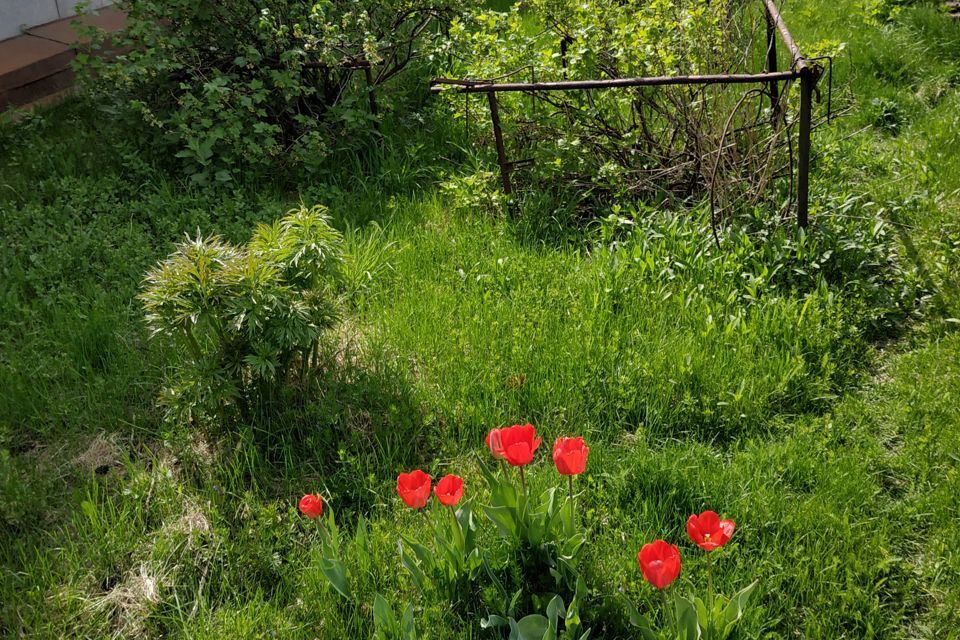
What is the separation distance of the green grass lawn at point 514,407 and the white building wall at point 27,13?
192cm

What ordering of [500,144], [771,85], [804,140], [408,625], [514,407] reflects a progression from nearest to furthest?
1. [408,625]
2. [514,407]
3. [804,140]
4. [771,85]
5. [500,144]

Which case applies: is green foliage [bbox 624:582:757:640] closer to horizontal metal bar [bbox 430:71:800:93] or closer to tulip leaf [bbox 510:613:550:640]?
tulip leaf [bbox 510:613:550:640]

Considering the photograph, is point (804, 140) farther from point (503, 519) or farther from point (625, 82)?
point (503, 519)

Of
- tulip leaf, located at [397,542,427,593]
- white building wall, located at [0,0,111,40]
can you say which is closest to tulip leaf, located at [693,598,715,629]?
tulip leaf, located at [397,542,427,593]

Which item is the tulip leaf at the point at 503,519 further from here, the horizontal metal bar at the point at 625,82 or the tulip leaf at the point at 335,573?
the horizontal metal bar at the point at 625,82

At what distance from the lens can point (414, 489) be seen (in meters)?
2.32


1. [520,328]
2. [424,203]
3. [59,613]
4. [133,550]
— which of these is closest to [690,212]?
[520,328]

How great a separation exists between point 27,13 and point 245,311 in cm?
470

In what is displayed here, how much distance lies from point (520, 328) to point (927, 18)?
4552 mm

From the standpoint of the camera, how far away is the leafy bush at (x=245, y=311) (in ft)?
10.0

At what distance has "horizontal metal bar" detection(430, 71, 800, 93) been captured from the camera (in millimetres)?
3689

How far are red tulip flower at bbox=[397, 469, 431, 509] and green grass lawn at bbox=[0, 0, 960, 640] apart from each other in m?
0.44

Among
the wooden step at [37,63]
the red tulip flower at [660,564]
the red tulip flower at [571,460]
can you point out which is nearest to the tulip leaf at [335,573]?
the red tulip flower at [571,460]

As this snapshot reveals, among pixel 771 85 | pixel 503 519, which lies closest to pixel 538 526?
pixel 503 519
